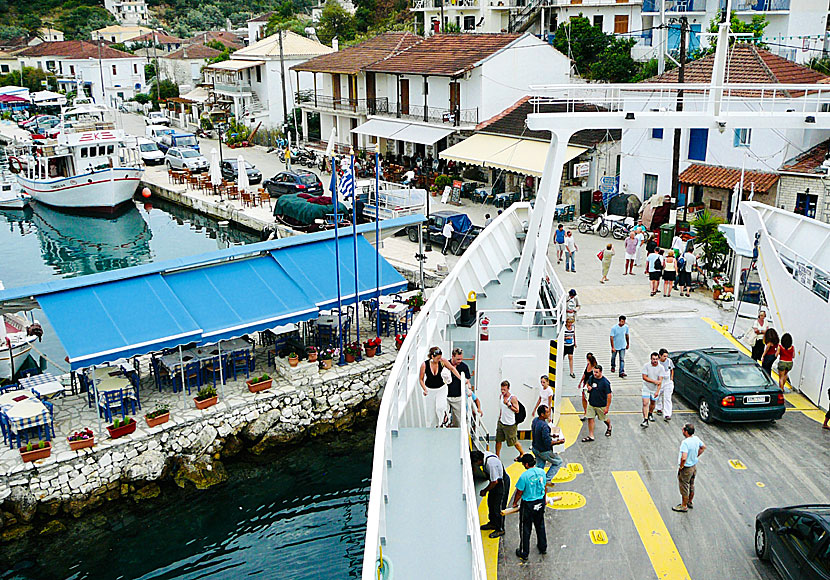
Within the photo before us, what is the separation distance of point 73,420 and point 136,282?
3.34 meters

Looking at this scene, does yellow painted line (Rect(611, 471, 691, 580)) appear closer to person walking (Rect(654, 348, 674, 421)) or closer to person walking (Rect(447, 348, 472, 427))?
person walking (Rect(654, 348, 674, 421))

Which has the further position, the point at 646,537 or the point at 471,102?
the point at 471,102

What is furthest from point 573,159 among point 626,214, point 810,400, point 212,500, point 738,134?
point 212,500

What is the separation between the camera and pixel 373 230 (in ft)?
70.6

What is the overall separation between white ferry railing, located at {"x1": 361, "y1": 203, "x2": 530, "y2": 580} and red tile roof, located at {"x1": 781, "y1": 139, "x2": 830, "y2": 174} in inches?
638

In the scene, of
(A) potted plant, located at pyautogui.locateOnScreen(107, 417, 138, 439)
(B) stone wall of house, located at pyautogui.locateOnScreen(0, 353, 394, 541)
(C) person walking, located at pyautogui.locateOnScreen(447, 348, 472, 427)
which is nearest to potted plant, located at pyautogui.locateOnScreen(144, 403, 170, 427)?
(B) stone wall of house, located at pyautogui.locateOnScreen(0, 353, 394, 541)

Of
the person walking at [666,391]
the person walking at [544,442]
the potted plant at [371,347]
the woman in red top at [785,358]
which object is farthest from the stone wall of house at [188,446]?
the woman in red top at [785,358]

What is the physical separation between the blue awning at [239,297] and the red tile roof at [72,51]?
263 ft

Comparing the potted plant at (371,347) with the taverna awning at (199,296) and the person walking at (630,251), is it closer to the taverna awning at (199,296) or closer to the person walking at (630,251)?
the taverna awning at (199,296)

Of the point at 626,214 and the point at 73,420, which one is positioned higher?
the point at 626,214

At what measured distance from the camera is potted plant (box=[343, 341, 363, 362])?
746 inches

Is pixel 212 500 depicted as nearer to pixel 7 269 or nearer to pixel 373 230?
pixel 373 230

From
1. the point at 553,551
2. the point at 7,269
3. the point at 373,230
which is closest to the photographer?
the point at 553,551

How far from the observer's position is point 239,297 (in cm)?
1783
